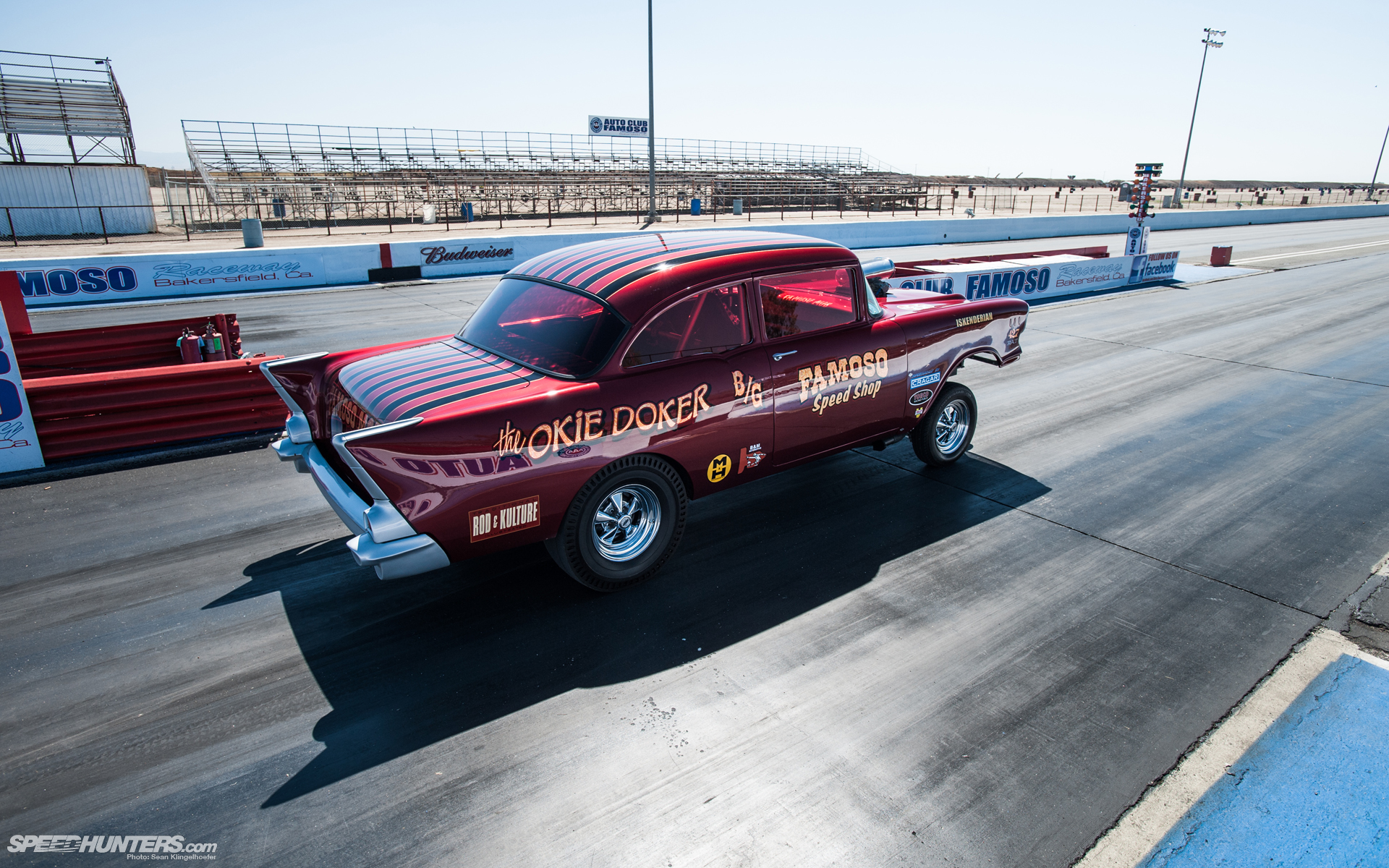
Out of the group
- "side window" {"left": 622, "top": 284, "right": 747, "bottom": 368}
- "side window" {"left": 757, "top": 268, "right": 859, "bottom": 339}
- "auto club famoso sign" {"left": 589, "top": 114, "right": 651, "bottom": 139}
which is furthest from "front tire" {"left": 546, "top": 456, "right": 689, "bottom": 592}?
"auto club famoso sign" {"left": 589, "top": 114, "right": 651, "bottom": 139}

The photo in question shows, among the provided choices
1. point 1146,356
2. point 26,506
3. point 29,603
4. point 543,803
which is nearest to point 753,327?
point 543,803

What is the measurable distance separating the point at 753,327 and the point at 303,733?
3352mm

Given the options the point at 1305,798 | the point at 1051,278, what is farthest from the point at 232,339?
the point at 1051,278

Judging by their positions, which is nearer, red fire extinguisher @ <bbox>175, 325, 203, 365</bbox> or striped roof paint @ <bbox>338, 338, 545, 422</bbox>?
striped roof paint @ <bbox>338, 338, 545, 422</bbox>

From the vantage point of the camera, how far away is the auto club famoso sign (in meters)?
38.8

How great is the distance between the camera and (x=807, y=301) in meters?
5.21

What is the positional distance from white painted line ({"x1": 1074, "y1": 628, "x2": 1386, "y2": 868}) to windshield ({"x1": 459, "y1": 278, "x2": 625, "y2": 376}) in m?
3.30

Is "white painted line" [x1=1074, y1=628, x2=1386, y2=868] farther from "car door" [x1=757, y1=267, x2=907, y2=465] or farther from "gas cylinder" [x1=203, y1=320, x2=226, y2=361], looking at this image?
"gas cylinder" [x1=203, y1=320, x2=226, y2=361]

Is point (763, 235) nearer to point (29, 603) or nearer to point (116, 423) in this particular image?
point (29, 603)

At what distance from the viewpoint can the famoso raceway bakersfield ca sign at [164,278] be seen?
14828 mm

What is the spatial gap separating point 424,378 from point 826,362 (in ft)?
8.58

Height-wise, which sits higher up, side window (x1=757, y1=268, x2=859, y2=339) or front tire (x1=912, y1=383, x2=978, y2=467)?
side window (x1=757, y1=268, x2=859, y2=339)

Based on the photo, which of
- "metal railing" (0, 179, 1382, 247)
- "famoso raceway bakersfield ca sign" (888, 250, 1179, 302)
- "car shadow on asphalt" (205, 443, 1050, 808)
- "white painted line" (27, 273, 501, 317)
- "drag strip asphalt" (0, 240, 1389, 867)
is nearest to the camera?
"drag strip asphalt" (0, 240, 1389, 867)

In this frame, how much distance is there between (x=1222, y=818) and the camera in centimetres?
313
